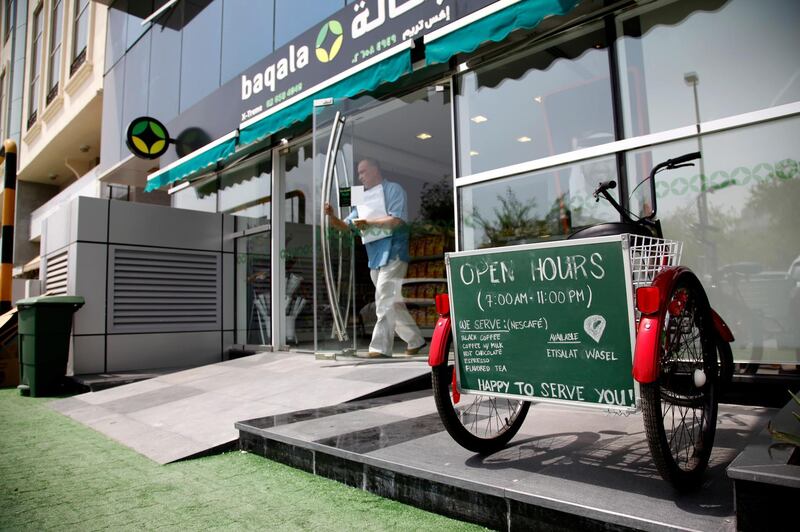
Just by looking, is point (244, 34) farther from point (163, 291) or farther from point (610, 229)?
point (610, 229)

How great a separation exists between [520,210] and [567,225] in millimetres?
487

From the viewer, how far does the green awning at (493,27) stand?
3.98m

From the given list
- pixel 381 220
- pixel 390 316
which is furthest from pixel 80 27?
pixel 390 316

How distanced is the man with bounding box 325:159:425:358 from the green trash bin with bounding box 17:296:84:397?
3.38 meters

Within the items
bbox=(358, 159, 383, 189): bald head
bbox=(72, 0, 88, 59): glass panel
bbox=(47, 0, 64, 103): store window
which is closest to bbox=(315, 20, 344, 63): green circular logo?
bbox=(358, 159, 383, 189): bald head

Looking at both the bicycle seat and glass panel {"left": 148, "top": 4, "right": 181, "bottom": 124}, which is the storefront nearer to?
the bicycle seat

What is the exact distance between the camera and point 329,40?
637 centimetres

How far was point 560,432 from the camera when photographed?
2.95 metres

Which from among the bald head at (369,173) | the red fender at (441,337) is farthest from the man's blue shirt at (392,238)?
the red fender at (441,337)

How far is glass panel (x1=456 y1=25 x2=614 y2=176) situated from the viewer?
4.29 metres

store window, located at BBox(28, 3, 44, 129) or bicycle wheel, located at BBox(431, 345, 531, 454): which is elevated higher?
store window, located at BBox(28, 3, 44, 129)

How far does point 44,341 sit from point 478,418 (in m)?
A: 5.58

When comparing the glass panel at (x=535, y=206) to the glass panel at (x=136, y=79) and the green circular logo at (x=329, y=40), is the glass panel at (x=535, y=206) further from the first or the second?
the glass panel at (x=136, y=79)

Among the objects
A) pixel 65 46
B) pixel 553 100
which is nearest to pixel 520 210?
pixel 553 100
